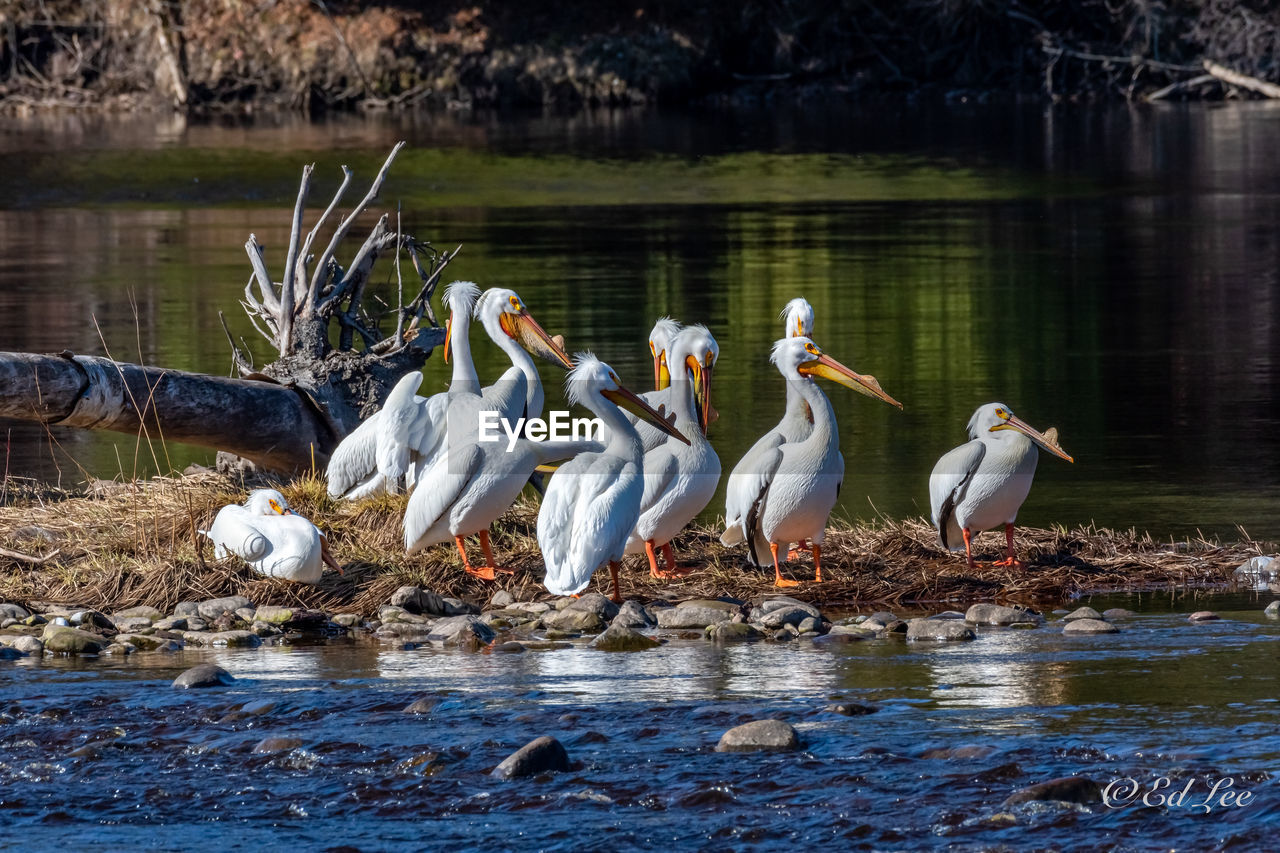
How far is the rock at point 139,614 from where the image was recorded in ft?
26.5

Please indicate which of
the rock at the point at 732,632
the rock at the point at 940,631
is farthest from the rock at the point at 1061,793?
the rock at the point at 732,632

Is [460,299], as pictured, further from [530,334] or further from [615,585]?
[615,585]

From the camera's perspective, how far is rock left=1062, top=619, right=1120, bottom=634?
738cm

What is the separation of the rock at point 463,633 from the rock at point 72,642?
126cm

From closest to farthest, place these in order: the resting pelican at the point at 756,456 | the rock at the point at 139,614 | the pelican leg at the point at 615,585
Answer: the rock at the point at 139,614 → the pelican leg at the point at 615,585 → the resting pelican at the point at 756,456

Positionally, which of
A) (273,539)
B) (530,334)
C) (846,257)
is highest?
(530,334)

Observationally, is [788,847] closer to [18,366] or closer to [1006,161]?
[18,366]

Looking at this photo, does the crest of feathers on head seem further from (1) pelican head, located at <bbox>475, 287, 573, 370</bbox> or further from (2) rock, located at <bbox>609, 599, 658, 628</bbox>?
(2) rock, located at <bbox>609, 599, 658, 628</bbox>

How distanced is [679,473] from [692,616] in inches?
35.1

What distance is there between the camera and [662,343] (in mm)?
9875

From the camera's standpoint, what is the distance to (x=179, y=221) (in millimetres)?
26859

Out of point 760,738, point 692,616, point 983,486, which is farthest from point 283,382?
point 760,738

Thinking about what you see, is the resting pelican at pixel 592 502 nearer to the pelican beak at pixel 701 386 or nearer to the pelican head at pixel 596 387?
the pelican head at pixel 596 387

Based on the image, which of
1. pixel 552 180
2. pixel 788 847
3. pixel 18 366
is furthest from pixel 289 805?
pixel 552 180
